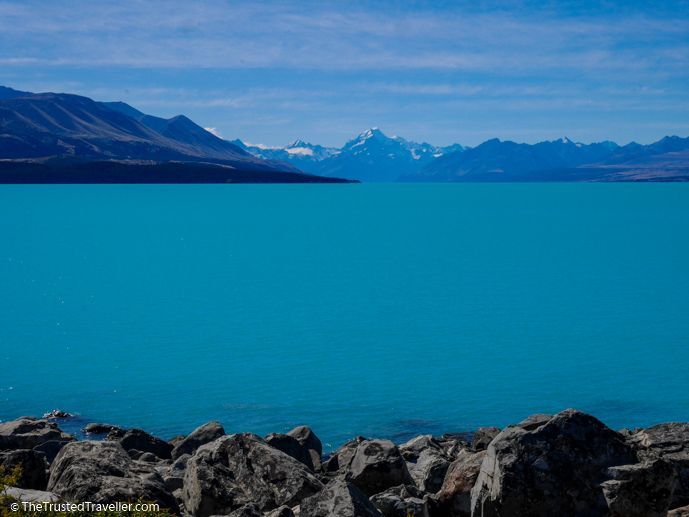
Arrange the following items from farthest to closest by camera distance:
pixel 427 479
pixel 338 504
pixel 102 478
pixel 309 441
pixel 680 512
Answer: pixel 309 441, pixel 427 479, pixel 680 512, pixel 102 478, pixel 338 504

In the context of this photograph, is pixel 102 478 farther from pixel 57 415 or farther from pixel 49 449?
pixel 57 415

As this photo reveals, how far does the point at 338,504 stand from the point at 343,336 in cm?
2833

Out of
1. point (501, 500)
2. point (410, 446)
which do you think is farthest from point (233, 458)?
Result: point (410, 446)

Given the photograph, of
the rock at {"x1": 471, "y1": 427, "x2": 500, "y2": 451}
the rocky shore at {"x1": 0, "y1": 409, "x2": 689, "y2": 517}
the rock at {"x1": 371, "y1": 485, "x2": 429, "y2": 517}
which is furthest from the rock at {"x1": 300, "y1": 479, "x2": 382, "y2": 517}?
the rock at {"x1": 471, "y1": 427, "x2": 500, "y2": 451}

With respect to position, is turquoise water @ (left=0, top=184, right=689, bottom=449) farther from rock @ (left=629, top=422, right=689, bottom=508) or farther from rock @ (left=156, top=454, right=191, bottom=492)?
rock @ (left=629, top=422, right=689, bottom=508)

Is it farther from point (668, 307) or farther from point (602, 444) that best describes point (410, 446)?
point (668, 307)

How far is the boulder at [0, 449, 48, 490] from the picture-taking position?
12.0 m

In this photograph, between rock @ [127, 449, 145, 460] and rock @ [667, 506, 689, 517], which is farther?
rock @ [127, 449, 145, 460]

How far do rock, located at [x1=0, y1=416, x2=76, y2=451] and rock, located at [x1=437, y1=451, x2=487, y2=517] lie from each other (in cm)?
1023

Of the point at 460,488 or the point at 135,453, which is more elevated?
the point at 460,488

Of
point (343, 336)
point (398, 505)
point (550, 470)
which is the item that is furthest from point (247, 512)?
point (343, 336)

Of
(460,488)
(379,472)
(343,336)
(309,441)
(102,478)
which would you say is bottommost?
(343,336)

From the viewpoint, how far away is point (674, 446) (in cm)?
1248

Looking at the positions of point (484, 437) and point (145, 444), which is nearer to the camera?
point (484, 437)
